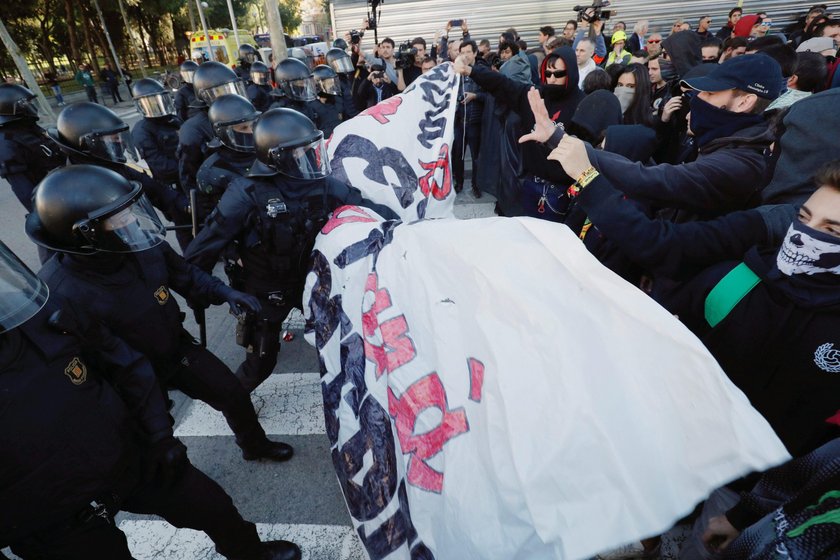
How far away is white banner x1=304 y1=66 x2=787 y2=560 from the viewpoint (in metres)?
1.09

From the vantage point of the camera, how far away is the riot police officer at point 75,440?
4.70 ft

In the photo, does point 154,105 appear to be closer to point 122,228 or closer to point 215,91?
point 215,91

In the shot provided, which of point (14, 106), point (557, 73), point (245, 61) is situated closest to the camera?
point (557, 73)

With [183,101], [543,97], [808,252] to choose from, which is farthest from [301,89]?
[808,252]

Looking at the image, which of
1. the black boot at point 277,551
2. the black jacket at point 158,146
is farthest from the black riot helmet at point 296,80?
the black boot at point 277,551

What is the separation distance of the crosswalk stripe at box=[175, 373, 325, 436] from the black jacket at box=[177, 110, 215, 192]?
238 centimetres

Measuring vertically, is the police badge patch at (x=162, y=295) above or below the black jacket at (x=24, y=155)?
below

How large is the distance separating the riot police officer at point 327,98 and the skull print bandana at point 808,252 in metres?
5.67

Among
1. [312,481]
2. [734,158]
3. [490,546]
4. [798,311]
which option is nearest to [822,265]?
[798,311]

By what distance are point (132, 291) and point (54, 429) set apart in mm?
755

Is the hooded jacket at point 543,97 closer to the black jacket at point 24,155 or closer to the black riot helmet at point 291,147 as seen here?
the black riot helmet at point 291,147

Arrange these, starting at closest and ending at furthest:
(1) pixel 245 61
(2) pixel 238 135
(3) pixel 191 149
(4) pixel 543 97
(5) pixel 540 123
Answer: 1. (5) pixel 540 123
2. (2) pixel 238 135
3. (4) pixel 543 97
4. (3) pixel 191 149
5. (1) pixel 245 61

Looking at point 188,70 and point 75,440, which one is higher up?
point 188,70

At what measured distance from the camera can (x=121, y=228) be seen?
196cm
